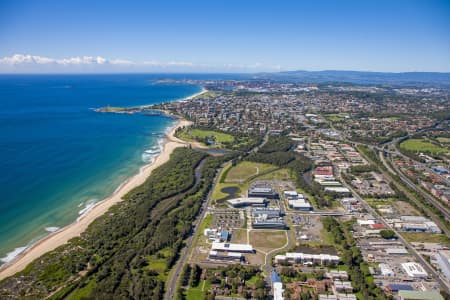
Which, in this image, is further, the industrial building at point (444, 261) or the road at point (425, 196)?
the road at point (425, 196)

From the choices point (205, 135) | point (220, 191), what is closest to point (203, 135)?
point (205, 135)

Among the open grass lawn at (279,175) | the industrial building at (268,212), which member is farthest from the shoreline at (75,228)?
the open grass lawn at (279,175)

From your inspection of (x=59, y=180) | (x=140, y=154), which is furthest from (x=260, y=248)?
(x=140, y=154)

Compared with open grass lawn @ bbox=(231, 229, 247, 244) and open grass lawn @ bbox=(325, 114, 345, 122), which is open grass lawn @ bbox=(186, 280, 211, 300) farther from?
open grass lawn @ bbox=(325, 114, 345, 122)

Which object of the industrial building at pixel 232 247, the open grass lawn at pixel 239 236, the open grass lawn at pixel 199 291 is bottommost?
the open grass lawn at pixel 199 291

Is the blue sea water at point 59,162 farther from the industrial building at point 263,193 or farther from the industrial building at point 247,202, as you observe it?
the industrial building at point 263,193

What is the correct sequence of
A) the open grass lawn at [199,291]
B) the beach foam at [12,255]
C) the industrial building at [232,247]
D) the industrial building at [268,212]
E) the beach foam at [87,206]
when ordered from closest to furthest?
the open grass lawn at [199,291] < the beach foam at [12,255] < the industrial building at [232,247] < the industrial building at [268,212] < the beach foam at [87,206]

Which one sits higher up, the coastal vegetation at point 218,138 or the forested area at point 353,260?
the coastal vegetation at point 218,138
